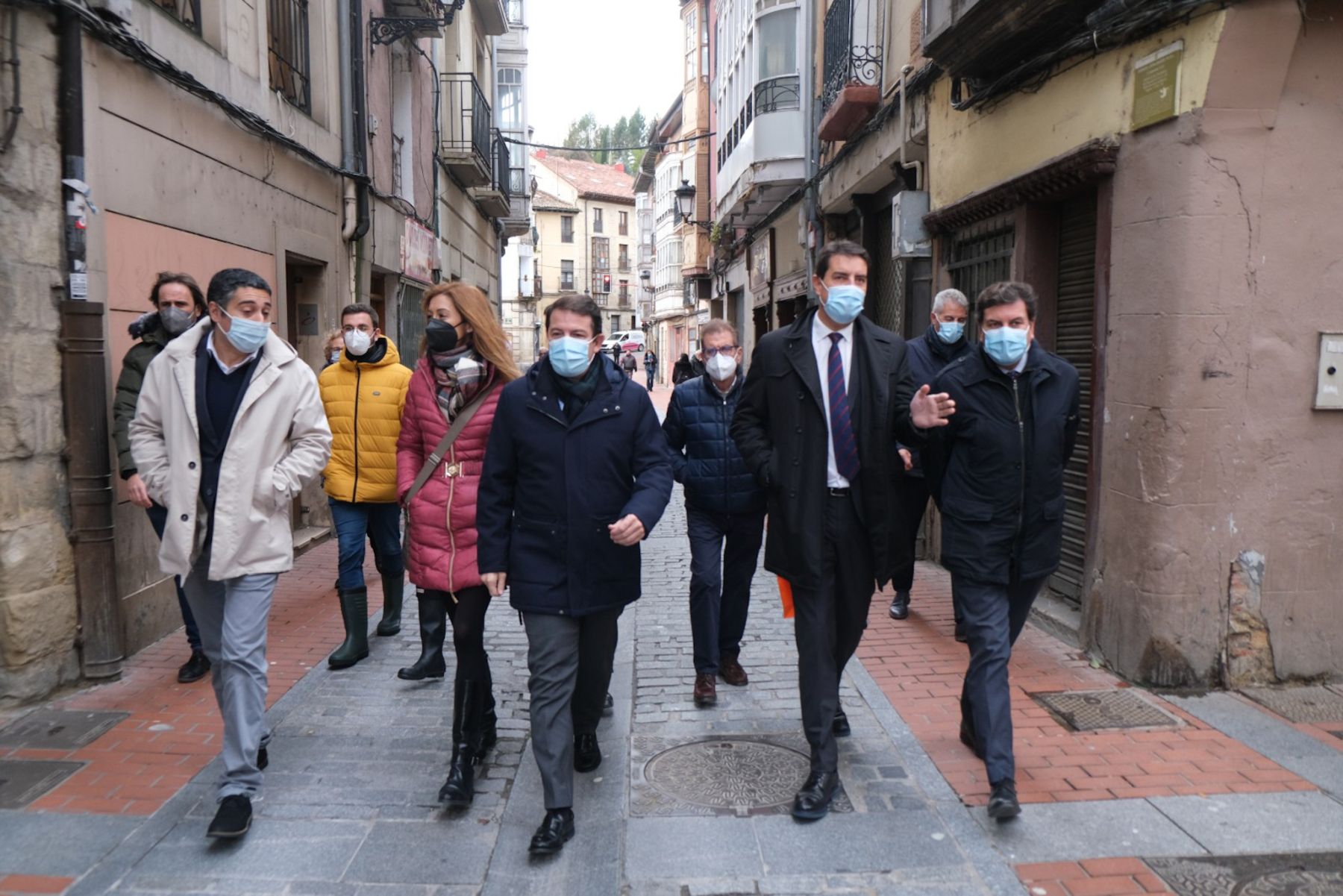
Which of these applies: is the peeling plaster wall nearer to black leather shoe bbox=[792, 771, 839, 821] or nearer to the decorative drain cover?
the decorative drain cover

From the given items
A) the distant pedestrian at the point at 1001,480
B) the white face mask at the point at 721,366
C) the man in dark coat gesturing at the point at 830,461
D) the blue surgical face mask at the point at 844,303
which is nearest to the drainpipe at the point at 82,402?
the white face mask at the point at 721,366

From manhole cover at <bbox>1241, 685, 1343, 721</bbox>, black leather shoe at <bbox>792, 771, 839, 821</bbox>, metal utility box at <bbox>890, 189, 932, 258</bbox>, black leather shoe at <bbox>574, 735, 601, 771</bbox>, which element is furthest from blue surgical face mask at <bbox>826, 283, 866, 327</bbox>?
metal utility box at <bbox>890, 189, 932, 258</bbox>

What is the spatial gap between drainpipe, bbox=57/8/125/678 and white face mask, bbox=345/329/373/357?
4.04ft

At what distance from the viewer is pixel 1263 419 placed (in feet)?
16.5

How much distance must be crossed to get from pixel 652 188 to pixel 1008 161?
2232 inches

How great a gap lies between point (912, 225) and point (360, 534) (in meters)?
5.23

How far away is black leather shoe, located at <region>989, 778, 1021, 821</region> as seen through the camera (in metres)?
3.64

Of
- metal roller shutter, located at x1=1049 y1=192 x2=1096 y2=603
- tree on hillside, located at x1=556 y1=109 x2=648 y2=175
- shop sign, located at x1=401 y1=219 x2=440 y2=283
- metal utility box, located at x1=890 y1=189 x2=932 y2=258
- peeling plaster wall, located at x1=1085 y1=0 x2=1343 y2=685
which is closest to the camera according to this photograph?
peeling plaster wall, located at x1=1085 y1=0 x2=1343 y2=685

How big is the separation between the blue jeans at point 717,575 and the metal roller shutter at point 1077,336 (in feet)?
7.10

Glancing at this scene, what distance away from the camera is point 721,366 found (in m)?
5.11

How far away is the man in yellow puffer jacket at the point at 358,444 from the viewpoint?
557 cm

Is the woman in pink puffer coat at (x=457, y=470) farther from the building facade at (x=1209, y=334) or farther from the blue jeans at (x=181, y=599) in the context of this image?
the building facade at (x=1209, y=334)

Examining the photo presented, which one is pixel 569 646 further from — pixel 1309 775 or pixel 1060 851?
pixel 1309 775

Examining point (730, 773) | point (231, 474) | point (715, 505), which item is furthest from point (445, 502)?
point (730, 773)
